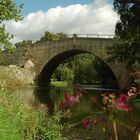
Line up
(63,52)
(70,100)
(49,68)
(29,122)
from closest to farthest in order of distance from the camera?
(70,100)
(29,122)
(63,52)
(49,68)

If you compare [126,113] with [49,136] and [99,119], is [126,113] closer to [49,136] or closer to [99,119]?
[99,119]

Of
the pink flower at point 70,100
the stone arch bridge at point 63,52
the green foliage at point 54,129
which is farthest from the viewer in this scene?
the stone arch bridge at point 63,52

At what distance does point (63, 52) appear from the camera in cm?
5603

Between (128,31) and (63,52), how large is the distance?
2499cm

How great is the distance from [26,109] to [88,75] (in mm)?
61832

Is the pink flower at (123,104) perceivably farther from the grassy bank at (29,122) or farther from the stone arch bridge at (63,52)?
the stone arch bridge at (63,52)

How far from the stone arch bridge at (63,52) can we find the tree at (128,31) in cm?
1101

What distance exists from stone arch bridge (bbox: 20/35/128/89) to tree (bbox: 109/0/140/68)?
1101cm

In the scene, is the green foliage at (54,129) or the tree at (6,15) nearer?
the green foliage at (54,129)

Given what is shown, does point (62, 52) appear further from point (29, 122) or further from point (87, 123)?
point (87, 123)

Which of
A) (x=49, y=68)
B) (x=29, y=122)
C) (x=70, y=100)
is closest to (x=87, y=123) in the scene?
(x=70, y=100)

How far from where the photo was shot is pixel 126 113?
1.99 metres

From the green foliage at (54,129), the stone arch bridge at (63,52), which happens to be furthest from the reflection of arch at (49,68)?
the green foliage at (54,129)

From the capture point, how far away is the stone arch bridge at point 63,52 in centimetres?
4796
